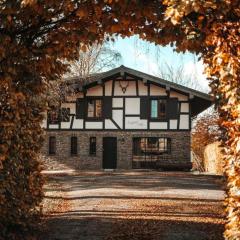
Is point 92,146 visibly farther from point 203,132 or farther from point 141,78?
point 203,132

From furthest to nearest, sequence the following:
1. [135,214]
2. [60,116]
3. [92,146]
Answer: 1. [60,116]
2. [92,146]
3. [135,214]

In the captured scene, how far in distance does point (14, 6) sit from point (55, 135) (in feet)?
87.4

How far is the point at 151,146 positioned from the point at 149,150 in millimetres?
298

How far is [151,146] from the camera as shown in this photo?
31.5 m

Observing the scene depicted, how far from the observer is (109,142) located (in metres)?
31.7

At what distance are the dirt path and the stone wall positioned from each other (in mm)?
13411

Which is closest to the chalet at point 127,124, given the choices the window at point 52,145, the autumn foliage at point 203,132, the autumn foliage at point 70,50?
the window at point 52,145

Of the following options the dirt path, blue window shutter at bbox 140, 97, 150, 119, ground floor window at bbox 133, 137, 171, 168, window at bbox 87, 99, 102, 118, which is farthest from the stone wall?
the dirt path

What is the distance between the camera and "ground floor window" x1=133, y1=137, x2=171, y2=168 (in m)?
31.4

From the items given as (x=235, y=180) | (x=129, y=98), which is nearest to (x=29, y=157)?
(x=235, y=180)

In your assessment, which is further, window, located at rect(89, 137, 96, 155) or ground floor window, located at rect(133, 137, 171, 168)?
window, located at rect(89, 137, 96, 155)

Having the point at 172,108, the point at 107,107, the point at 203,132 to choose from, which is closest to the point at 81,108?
the point at 107,107

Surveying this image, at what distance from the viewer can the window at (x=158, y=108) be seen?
31.4 meters

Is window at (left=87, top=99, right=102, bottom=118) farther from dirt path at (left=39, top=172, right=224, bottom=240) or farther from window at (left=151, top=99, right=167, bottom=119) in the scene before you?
dirt path at (left=39, top=172, right=224, bottom=240)
